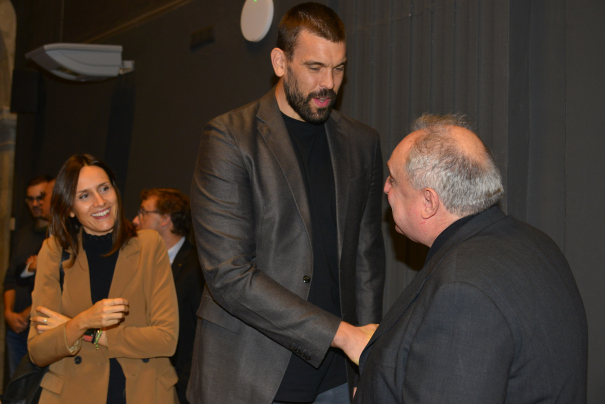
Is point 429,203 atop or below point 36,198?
atop

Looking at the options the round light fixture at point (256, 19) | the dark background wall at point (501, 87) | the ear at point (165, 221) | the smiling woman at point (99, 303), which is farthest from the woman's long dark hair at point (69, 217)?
the round light fixture at point (256, 19)

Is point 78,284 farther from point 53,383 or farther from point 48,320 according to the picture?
point 53,383

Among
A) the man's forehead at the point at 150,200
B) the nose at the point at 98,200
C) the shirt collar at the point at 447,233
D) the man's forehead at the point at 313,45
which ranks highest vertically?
the man's forehead at the point at 313,45

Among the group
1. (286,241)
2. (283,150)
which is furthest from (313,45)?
(286,241)

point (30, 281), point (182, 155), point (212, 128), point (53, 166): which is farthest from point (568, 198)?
point (53, 166)

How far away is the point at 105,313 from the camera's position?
208cm

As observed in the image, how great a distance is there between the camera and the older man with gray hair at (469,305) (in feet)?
3.60

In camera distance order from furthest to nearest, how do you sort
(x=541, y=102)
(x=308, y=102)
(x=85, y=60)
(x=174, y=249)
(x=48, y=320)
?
(x=85, y=60)
(x=174, y=249)
(x=541, y=102)
(x=48, y=320)
(x=308, y=102)

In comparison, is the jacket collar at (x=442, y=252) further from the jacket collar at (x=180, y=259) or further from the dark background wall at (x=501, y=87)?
the jacket collar at (x=180, y=259)

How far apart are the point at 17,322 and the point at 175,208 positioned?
1.51 metres

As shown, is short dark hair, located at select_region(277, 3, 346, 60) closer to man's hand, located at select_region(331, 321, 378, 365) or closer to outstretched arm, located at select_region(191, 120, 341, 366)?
outstretched arm, located at select_region(191, 120, 341, 366)

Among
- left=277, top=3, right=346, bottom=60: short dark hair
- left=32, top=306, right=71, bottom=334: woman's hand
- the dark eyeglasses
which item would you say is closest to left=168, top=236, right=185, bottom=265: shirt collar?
left=32, top=306, right=71, bottom=334: woman's hand

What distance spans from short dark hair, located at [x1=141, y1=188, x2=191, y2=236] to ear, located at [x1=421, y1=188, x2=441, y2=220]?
2.57 m

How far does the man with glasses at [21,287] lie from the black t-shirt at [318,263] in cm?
268
